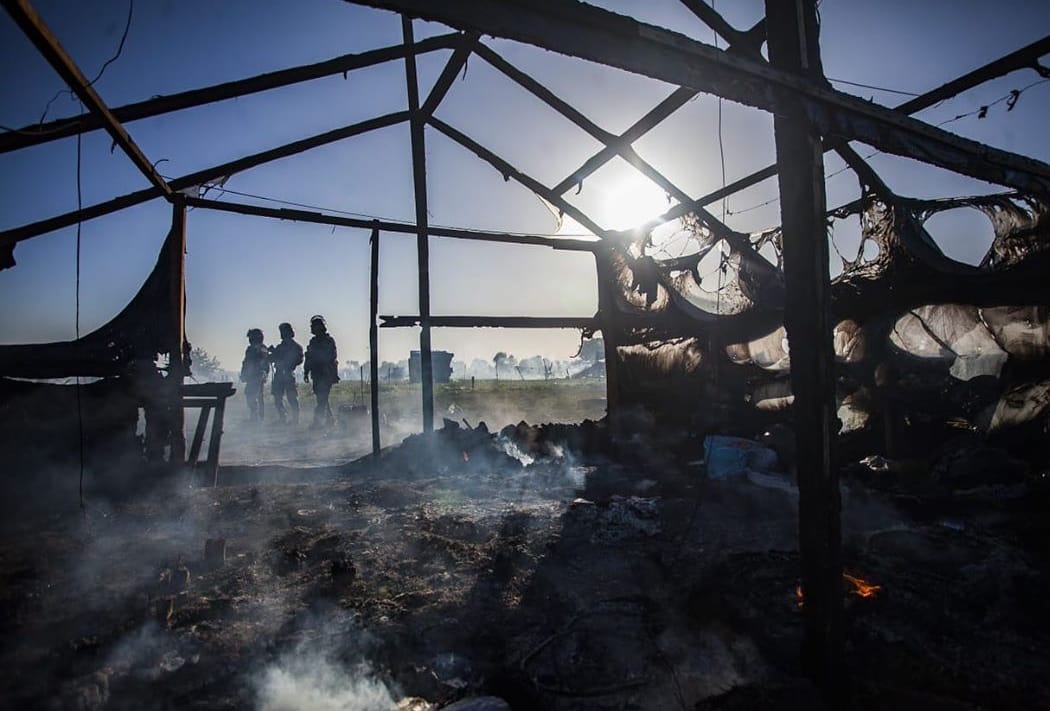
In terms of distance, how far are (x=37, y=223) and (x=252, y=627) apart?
5.84 metres

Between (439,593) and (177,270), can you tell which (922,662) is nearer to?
(439,593)

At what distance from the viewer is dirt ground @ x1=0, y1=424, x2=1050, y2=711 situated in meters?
2.52

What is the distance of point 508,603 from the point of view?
3.50 meters

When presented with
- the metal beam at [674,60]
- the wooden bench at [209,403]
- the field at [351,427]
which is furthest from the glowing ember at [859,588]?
the field at [351,427]

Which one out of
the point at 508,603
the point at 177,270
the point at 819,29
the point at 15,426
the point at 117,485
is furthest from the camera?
the point at 177,270

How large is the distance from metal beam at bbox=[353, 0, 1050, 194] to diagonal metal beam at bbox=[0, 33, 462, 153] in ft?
12.7

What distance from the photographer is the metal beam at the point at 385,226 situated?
7137 mm

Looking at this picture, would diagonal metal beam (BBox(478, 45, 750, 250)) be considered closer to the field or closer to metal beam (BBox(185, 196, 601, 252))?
metal beam (BBox(185, 196, 601, 252))

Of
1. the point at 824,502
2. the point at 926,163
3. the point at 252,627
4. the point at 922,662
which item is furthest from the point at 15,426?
the point at 926,163

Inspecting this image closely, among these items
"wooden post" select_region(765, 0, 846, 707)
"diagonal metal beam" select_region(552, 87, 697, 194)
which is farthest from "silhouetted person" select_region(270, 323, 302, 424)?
"wooden post" select_region(765, 0, 846, 707)

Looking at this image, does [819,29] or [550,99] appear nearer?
[819,29]

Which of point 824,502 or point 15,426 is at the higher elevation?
point 15,426

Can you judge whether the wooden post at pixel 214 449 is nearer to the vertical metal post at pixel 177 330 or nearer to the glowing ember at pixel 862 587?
the vertical metal post at pixel 177 330

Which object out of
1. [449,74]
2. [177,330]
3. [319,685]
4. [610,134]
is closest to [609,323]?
[610,134]
